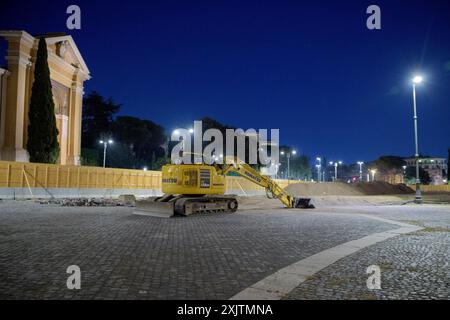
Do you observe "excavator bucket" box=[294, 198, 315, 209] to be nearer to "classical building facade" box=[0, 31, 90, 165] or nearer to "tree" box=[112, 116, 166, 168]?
"classical building facade" box=[0, 31, 90, 165]

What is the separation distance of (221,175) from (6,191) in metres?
18.6

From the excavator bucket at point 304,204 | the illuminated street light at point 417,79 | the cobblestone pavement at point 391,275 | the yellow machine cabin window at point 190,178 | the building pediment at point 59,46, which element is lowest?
the cobblestone pavement at point 391,275

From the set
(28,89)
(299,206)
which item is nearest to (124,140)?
(28,89)

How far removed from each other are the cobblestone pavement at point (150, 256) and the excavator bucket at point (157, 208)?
3.78m

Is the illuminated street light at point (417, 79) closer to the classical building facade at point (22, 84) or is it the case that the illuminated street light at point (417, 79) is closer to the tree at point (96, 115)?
the classical building facade at point (22, 84)

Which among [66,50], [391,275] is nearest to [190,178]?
[391,275]

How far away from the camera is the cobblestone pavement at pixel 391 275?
525 cm

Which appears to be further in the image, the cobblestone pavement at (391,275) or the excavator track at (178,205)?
the excavator track at (178,205)

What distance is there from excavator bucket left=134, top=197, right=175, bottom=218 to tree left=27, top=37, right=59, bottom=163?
900 inches

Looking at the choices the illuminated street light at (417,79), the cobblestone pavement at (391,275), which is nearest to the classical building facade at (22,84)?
the illuminated street light at (417,79)

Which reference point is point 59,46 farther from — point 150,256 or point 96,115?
point 150,256

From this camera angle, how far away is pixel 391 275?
6.33 meters

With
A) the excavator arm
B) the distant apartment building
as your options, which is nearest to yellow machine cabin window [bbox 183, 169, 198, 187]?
the excavator arm
